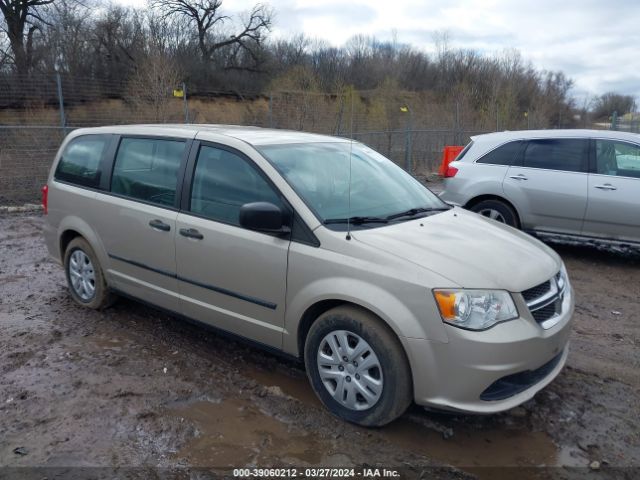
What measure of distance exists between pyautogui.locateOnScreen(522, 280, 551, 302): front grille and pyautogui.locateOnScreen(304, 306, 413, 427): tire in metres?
0.78

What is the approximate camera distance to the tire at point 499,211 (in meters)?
7.42

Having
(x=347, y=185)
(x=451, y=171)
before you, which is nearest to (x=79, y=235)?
(x=347, y=185)

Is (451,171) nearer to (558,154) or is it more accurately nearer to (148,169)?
(558,154)

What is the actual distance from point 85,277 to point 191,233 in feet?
5.70

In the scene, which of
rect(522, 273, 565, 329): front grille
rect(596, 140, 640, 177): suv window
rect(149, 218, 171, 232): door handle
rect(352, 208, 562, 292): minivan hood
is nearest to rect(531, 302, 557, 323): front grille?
rect(522, 273, 565, 329): front grille

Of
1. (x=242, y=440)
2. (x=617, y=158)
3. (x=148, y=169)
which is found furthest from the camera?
(x=617, y=158)

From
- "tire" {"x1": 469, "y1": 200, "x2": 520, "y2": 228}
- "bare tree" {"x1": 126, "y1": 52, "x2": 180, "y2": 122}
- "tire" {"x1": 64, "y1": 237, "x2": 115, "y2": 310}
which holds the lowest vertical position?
"tire" {"x1": 64, "y1": 237, "x2": 115, "y2": 310}

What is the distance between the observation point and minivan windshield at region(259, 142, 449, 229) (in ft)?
11.6

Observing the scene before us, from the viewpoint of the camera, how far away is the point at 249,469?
2.84 m

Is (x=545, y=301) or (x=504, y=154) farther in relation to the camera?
(x=504, y=154)

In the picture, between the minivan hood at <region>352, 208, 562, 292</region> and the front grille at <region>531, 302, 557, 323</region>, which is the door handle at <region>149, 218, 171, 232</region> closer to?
the minivan hood at <region>352, 208, 562, 292</region>

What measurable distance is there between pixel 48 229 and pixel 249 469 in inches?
141

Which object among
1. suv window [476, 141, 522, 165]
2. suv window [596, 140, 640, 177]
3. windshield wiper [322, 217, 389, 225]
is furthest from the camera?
suv window [476, 141, 522, 165]

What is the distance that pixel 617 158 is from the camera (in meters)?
6.84
